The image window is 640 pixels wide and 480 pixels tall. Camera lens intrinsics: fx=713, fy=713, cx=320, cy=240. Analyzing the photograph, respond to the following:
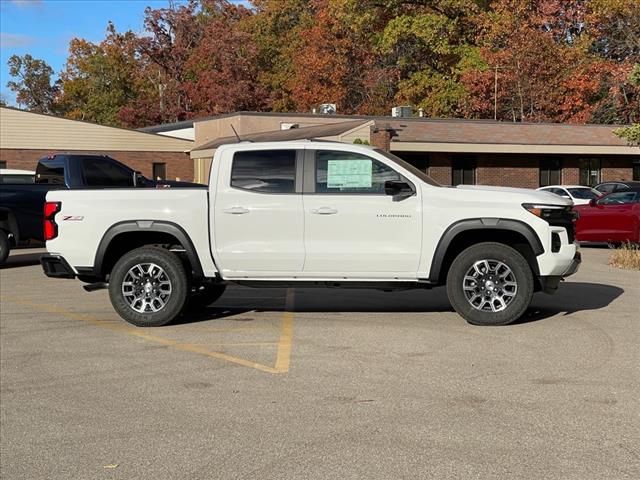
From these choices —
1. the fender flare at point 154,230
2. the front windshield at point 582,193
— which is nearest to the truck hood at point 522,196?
the fender flare at point 154,230

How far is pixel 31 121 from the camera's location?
3644 centimetres

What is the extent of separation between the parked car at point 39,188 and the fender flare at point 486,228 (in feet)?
25.3

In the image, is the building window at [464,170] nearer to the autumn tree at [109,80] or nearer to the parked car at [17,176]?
the parked car at [17,176]

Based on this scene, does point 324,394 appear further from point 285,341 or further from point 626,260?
point 626,260

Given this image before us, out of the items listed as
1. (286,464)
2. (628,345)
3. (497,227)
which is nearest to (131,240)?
(497,227)

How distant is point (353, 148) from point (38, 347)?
3936 millimetres

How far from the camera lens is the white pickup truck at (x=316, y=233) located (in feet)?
25.2

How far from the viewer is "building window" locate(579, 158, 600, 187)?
114 feet

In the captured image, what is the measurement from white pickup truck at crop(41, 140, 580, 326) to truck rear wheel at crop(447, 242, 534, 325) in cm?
1

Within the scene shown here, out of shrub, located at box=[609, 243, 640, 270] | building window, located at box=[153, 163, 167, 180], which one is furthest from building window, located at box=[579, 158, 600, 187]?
shrub, located at box=[609, 243, 640, 270]

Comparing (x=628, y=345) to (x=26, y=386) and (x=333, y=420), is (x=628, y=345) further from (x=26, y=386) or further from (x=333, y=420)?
(x=26, y=386)

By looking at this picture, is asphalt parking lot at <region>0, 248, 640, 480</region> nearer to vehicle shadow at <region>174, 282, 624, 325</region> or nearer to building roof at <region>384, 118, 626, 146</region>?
vehicle shadow at <region>174, 282, 624, 325</region>

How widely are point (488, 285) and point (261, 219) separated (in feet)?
8.49

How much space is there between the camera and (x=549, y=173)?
34.3m
